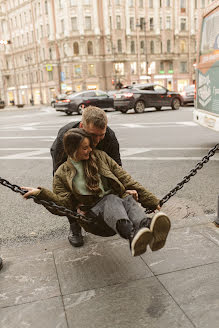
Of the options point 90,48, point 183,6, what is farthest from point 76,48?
point 183,6

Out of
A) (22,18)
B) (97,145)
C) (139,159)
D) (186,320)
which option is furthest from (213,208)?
(22,18)

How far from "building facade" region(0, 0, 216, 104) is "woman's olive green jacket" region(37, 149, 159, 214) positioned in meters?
48.3

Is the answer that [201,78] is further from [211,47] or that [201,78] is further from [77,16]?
[77,16]

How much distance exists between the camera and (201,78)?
25.4 feet

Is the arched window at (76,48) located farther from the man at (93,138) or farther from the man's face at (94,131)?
the man's face at (94,131)

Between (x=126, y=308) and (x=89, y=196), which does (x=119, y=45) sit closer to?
(x=89, y=196)

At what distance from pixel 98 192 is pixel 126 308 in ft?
3.05

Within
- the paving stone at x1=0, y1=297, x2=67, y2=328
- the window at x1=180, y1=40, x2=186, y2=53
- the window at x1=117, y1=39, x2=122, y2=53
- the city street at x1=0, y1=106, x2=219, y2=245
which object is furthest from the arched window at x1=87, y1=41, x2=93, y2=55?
the paving stone at x1=0, y1=297, x2=67, y2=328

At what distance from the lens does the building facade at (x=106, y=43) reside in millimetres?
52656

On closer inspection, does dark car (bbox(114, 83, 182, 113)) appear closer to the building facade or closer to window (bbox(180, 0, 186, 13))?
the building facade

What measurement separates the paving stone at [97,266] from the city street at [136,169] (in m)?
0.62

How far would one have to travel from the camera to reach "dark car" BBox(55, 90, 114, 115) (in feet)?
68.1

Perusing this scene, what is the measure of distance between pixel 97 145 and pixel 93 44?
53735mm

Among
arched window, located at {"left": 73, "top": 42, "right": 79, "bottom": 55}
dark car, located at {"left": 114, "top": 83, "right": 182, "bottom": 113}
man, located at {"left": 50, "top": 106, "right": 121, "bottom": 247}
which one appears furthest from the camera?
arched window, located at {"left": 73, "top": 42, "right": 79, "bottom": 55}
